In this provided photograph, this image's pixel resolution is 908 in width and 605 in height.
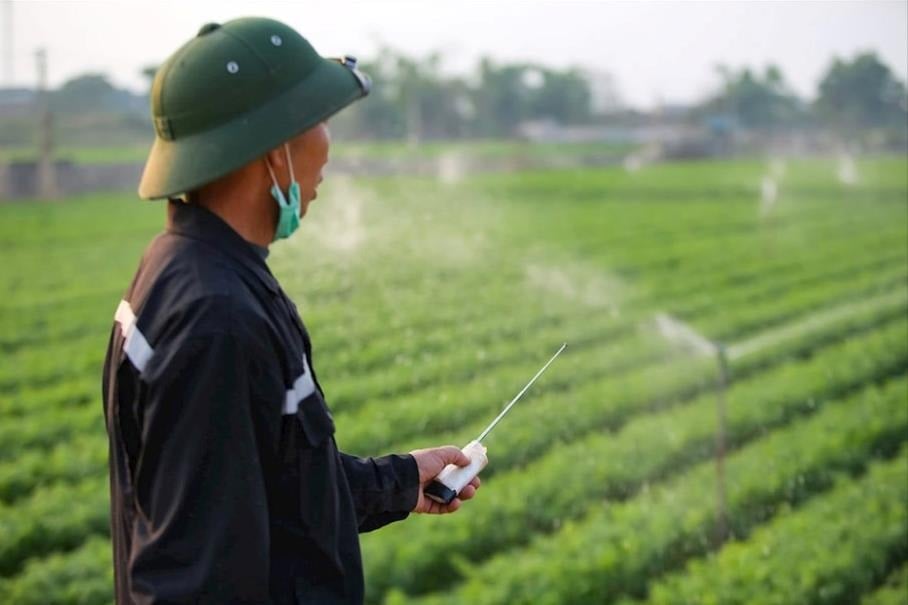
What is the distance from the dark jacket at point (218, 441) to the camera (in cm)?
164

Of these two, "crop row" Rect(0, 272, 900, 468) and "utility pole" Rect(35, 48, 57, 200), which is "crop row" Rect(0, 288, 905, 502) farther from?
"utility pole" Rect(35, 48, 57, 200)

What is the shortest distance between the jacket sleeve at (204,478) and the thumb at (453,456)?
58 cm

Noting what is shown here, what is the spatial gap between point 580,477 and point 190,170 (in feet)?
13.9

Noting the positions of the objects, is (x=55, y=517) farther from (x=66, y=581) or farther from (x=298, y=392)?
(x=298, y=392)

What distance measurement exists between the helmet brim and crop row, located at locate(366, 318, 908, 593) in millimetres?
3153

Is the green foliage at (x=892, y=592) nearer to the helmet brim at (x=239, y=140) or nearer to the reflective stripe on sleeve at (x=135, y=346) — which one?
the helmet brim at (x=239, y=140)

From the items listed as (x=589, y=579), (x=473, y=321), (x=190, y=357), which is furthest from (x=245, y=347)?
(x=473, y=321)

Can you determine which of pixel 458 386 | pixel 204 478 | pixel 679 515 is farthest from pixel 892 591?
pixel 458 386

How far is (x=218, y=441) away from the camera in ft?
5.38

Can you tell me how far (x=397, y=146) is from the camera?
2766 cm

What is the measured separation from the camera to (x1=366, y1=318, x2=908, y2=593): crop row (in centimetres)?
489

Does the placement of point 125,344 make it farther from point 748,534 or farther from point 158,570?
point 748,534

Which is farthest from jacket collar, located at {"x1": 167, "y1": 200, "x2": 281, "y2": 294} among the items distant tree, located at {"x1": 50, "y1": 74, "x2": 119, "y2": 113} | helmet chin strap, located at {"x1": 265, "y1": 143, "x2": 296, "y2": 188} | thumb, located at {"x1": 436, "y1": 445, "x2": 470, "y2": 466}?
distant tree, located at {"x1": 50, "y1": 74, "x2": 119, "y2": 113}

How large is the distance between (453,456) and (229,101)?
2.71 ft
